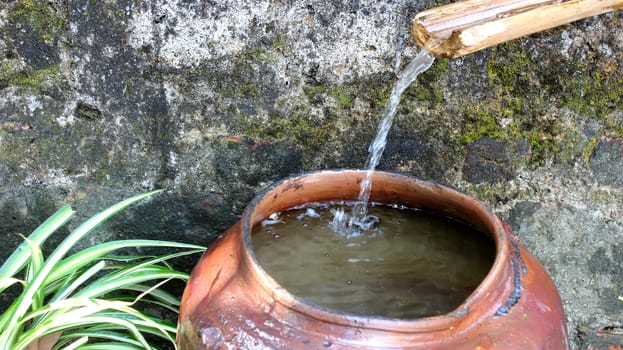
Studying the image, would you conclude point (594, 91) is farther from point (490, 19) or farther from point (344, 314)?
point (344, 314)

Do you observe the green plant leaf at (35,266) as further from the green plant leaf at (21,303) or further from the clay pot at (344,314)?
the clay pot at (344,314)

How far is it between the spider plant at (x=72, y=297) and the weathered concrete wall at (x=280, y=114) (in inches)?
Answer: 8.4

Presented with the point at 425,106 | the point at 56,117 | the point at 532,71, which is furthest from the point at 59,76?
the point at 532,71

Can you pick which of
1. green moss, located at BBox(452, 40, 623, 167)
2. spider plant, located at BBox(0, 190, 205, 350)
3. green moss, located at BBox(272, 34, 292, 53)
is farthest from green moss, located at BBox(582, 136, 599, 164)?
spider plant, located at BBox(0, 190, 205, 350)

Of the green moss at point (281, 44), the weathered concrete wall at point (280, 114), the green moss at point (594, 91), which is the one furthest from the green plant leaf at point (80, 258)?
the green moss at point (594, 91)

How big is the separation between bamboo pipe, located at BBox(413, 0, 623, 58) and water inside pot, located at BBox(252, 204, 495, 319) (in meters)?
0.49

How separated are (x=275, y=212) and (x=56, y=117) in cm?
78

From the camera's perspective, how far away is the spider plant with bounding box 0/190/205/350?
1.63 meters

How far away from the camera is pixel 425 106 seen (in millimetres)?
1941

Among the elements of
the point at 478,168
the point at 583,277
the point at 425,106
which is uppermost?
the point at 425,106

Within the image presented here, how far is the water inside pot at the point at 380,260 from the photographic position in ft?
4.76

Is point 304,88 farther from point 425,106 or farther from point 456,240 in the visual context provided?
point 456,240

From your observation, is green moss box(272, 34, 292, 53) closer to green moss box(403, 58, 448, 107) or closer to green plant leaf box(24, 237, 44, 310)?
green moss box(403, 58, 448, 107)

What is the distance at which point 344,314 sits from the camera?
1.19 meters
